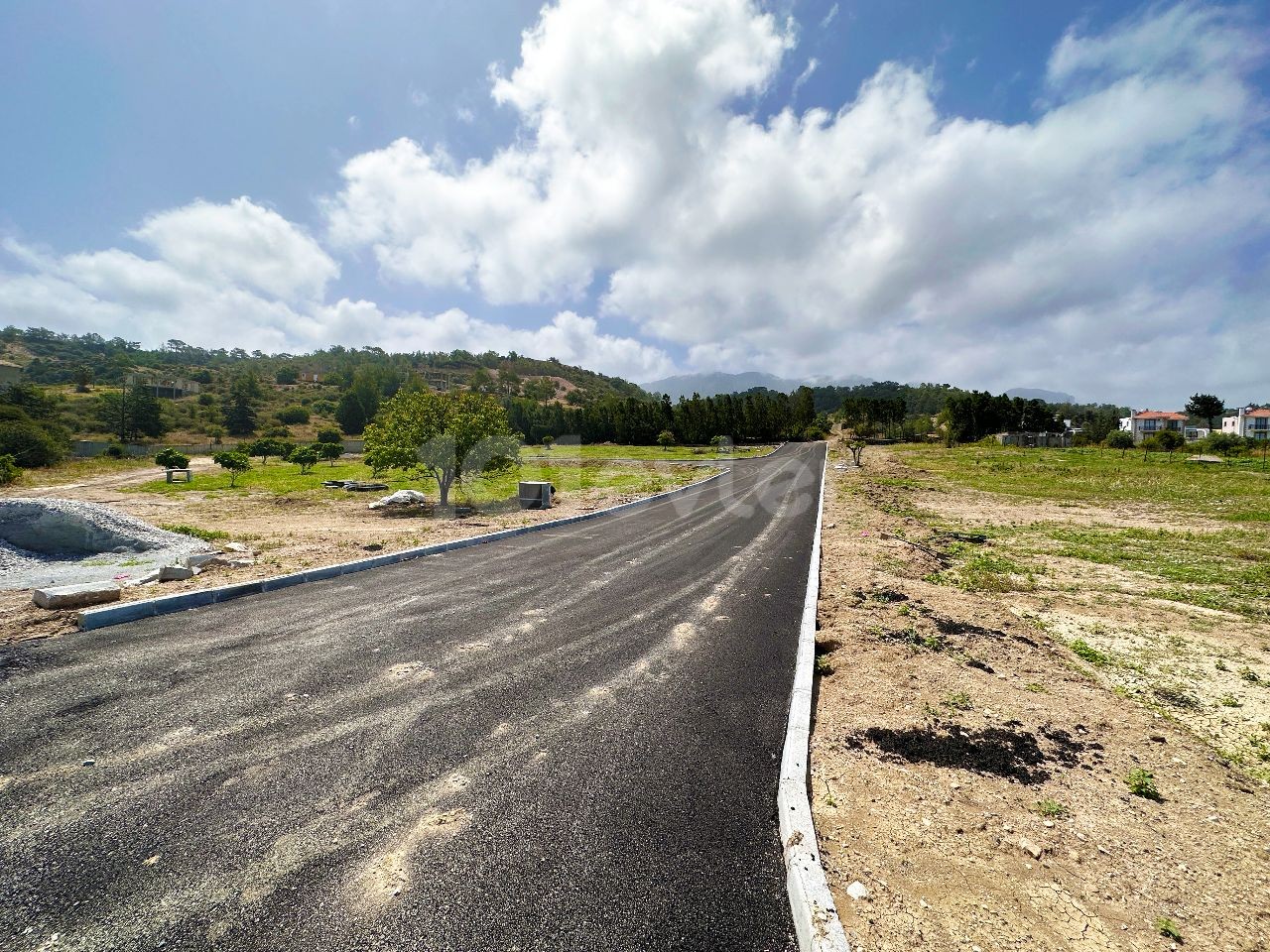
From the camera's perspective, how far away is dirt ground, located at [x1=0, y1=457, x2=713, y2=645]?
7281 millimetres

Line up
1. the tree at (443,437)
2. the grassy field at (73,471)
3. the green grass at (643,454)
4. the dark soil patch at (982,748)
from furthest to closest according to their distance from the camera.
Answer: the green grass at (643,454)
the grassy field at (73,471)
the tree at (443,437)
the dark soil patch at (982,748)

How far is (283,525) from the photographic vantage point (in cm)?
1519

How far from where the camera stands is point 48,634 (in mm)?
5910

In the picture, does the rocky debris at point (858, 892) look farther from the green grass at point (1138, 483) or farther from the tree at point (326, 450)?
the tree at point (326, 450)

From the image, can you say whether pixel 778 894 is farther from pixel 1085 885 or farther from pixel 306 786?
pixel 306 786

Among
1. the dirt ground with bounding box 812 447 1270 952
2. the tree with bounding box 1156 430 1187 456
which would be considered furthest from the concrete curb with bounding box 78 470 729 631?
the tree with bounding box 1156 430 1187 456

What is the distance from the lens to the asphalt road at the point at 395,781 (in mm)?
2604

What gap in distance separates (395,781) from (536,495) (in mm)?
15299

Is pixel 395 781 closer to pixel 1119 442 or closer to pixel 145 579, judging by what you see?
pixel 145 579

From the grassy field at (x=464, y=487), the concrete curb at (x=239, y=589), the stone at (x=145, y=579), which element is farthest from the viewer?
the grassy field at (x=464, y=487)

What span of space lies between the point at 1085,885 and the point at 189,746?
6322 millimetres

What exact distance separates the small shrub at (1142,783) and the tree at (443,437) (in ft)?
58.8

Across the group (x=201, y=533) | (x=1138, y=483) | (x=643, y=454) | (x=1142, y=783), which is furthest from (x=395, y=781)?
(x=643, y=454)

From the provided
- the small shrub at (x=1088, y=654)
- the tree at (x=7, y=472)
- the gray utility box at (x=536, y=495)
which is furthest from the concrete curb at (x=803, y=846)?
the tree at (x=7, y=472)
